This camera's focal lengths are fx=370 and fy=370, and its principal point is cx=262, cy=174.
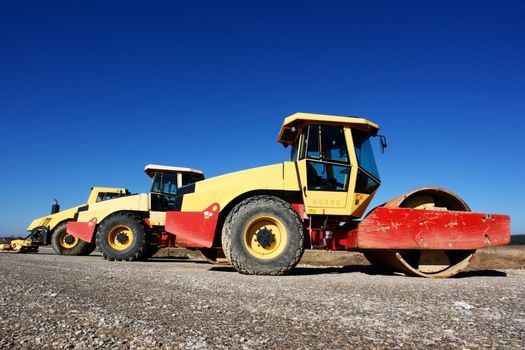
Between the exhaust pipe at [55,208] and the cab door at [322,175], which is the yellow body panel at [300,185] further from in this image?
the exhaust pipe at [55,208]

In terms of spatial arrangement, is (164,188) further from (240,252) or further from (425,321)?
(425,321)

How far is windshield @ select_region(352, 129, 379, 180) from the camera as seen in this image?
6371 millimetres

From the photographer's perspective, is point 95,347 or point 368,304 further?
point 368,304

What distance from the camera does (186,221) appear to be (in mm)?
6406

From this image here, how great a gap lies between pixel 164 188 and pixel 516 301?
29.3ft

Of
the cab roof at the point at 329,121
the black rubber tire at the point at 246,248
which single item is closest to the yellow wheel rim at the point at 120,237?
the black rubber tire at the point at 246,248

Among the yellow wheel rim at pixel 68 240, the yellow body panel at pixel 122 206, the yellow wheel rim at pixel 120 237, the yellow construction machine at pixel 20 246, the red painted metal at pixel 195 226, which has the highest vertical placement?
the yellow body panel at pixel 122 206

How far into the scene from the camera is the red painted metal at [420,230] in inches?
227

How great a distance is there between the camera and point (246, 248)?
18.8ft

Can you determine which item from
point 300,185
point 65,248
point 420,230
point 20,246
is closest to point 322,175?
point 300,185

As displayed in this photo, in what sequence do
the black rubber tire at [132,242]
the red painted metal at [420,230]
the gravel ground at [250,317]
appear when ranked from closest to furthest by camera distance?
the gravel ground at [250,317] → the red painted metal at [420,230] → the black rubber tire at [132,242]

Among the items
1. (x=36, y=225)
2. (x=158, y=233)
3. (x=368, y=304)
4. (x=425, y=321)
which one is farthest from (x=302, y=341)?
(x=36, y=225)

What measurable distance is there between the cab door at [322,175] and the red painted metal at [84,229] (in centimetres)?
690

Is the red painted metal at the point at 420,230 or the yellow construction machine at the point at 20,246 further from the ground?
the red painted metal at the point at 420,230
